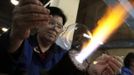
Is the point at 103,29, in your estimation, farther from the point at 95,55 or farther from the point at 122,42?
the point at 122,42

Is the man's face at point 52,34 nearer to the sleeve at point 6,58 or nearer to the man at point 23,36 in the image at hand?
the man at point 23,36

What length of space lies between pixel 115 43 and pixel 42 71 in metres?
4.42

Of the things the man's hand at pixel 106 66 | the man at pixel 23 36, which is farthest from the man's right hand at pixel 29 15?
the man's hand at pixel 106 66

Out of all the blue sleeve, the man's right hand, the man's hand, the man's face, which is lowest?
the man's hand

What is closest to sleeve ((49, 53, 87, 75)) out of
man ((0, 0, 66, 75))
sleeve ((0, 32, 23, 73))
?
man ((0, 0, 66, 75))

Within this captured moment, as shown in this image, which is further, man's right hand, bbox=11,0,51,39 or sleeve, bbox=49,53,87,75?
sleeve, bbox=49,53,87,75

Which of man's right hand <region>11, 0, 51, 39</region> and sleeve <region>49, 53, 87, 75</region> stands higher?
man's right hand <region>11, 0, 51, 39</region>

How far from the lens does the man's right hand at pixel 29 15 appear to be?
1.98 feet

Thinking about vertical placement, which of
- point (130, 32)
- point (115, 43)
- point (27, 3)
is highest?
point (27, 3)

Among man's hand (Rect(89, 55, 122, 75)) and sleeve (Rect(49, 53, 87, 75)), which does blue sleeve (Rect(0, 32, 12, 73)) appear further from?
man's hand (Rect(89, 55, 122, 75))

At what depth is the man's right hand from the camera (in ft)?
1.98

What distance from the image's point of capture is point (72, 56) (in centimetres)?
88

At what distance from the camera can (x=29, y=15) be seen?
1.99 feet

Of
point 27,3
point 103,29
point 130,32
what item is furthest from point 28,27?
point 130,32
